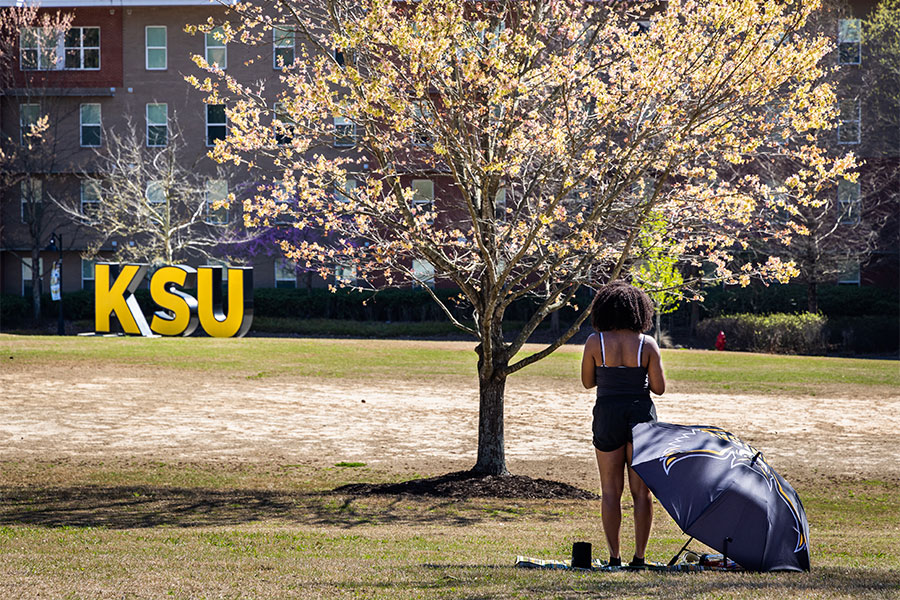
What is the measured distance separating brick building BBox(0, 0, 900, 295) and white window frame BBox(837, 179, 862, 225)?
70.2 feet

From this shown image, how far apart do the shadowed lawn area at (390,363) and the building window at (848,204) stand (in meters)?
7.65

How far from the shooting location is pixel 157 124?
44.2 meters

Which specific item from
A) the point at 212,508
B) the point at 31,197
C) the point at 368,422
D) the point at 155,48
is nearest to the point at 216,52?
the point at 155,48

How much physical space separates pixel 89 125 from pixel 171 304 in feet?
50.0

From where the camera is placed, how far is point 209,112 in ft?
146

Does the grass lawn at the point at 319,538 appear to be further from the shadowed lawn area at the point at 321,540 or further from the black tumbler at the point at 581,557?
the black tumbler at the point at 581,557

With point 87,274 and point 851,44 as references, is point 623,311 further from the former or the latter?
point 87,274

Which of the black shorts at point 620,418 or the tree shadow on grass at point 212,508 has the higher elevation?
the black shorts at point 620,418

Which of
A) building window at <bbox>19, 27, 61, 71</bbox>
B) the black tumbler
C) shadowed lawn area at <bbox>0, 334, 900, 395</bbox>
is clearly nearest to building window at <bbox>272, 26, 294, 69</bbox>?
the black tumbler

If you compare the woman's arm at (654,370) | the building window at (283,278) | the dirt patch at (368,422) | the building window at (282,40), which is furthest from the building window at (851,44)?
the woman's arm at (654,370)

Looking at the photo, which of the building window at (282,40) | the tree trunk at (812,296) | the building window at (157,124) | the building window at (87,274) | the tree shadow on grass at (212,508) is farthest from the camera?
the building window at (87,274)

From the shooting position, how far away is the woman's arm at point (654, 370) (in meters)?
6.37

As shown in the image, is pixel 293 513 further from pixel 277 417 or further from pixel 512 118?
pixel 277 417

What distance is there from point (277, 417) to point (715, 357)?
17730 mm
